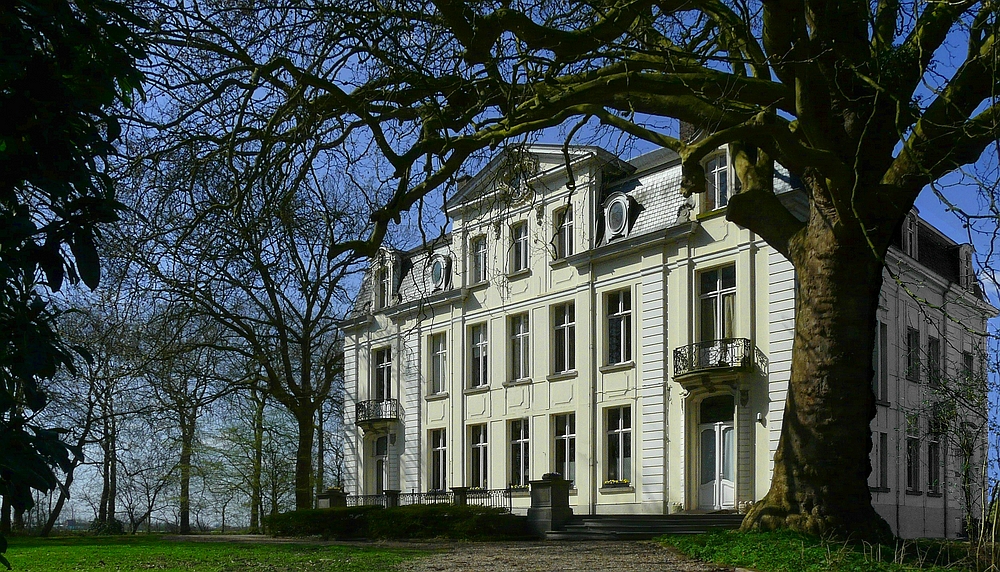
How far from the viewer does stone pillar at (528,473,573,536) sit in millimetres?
21516

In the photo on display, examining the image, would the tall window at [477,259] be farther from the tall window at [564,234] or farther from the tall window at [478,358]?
the tall window at [564,234]

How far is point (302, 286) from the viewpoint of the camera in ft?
39.5

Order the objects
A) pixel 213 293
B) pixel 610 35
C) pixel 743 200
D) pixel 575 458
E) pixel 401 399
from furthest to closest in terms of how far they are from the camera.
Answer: pixel 401 399
pixel 575 458
pixel 743 200
pixel 213 293
pixel 610 35

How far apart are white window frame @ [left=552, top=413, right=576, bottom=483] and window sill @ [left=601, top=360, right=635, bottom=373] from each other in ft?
5.98

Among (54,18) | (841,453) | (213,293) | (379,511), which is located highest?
(54,18)

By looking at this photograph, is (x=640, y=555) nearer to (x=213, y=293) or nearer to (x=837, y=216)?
(x=837, y=216)

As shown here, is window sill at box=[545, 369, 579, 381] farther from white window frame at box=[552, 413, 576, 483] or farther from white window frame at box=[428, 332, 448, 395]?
white window frame at box=[428, 332, 448, 395]

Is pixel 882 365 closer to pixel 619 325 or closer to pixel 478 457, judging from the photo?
pixel 619 325

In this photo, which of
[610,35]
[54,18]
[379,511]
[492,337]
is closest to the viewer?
[54,18]

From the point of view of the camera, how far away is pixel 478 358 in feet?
104

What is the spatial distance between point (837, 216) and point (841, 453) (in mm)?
2789

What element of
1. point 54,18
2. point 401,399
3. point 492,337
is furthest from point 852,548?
point 401,399

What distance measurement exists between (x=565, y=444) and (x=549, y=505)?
6.52m

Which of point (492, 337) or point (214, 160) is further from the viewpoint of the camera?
point (492, 337)
